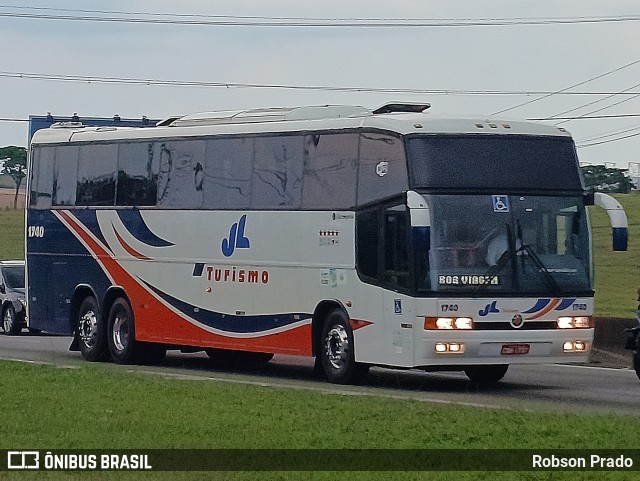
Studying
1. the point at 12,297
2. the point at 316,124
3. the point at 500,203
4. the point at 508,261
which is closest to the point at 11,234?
the point at 12,297

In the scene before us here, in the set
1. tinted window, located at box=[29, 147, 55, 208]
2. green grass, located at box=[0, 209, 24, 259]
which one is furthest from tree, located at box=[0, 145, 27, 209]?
tinted window, located at box=[29, 147, 55, 208]

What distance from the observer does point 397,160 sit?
66.8ft

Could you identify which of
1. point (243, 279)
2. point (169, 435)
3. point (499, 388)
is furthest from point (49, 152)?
point (169, 435)

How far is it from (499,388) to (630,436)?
7371mm

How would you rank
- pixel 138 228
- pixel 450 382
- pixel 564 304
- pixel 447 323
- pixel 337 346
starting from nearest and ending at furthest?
pixel 447 323
pixel 564 304
pixel 337 346
pixel 450 382
pixel 138 228

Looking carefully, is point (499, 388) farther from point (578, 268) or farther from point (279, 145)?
point (279, 145)

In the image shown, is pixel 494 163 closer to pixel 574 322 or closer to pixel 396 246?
A: pixel 396 246

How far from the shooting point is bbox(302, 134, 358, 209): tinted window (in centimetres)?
2127

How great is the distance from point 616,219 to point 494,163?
5.65ft

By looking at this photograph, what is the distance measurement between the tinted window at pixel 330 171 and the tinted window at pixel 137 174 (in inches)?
162

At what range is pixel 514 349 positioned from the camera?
19.9 m

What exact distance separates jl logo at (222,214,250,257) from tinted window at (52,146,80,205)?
453cm

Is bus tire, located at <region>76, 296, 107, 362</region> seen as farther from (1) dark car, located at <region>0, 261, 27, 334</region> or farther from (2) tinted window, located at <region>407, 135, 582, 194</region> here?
(1) dark car, located at <region>0, 261, 27, 334</region>

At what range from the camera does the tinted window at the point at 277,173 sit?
22.4 metres
